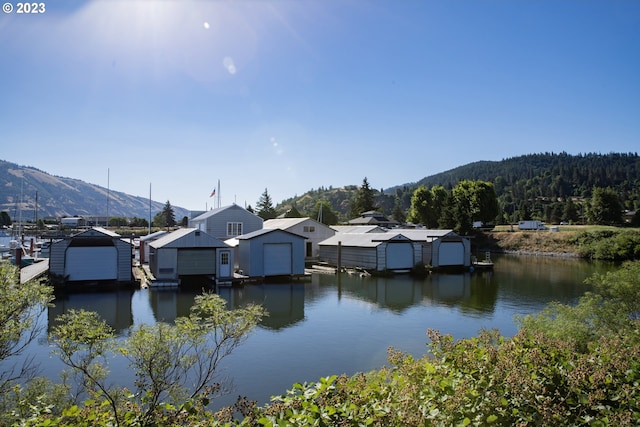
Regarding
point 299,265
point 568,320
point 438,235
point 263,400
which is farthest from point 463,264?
point 263,400

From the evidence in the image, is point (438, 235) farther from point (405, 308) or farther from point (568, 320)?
point (568, 320)

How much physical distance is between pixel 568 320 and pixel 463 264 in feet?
93.9

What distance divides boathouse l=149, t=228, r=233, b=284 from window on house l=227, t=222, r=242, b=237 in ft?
45.6

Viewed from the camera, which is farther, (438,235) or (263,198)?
(263,198)

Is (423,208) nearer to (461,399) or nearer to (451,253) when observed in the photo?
(451,253)

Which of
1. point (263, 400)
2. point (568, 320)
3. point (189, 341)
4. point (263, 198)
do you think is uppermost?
point (263, 198)

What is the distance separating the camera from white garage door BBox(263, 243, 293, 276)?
104 feet

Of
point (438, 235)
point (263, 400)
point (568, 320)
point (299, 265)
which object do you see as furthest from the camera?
point (438, 235)

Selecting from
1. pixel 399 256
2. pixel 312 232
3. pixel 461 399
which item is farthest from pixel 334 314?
pixel 312 232

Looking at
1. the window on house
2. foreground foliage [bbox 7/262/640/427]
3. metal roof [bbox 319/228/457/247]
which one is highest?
the window on house

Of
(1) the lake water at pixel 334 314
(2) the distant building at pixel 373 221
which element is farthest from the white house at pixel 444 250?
(2) the distant building at pixel 373 221

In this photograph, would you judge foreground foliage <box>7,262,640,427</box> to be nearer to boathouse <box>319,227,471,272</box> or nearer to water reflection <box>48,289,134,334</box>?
water reflection <box>48,289,134,334</box>

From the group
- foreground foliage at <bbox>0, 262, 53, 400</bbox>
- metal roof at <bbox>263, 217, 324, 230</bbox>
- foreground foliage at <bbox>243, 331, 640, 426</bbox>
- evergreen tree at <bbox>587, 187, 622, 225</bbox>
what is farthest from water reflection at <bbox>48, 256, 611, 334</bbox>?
evergreen tree at <bbox>587, 187, 622, 225</bbox>

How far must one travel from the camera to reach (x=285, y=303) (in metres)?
23.6
